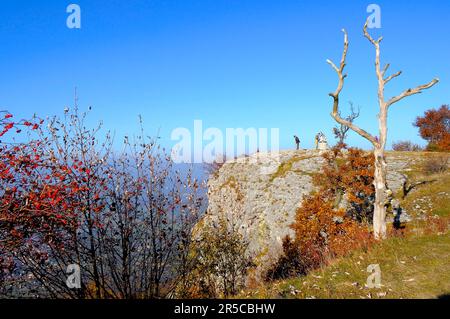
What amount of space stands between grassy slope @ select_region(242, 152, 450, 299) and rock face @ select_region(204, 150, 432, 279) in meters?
11.9

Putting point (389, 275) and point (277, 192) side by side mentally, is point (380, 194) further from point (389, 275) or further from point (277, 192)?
point (277, 192)

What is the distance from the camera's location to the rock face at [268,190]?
27.9 meters

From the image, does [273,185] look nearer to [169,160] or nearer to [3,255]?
[169,160]

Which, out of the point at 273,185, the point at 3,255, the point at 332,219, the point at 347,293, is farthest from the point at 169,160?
the point at 273,185

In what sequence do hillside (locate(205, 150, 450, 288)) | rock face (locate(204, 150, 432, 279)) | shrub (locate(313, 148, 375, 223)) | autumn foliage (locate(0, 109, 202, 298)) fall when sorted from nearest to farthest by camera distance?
autumn foliage (locate(0, 109, 202, 298)), hillside (locate(205, 150, 450, 288)), shrub (locate(313, 148, 375, 223)), rock face (locate(204, 150, 432, 279))

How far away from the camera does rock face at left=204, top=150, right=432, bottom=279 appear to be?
27938 mm

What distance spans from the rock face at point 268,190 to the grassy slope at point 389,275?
11.9m

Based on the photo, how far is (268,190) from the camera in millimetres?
32656

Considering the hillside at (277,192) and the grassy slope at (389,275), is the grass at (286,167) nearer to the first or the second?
the hillside at (277,192)
